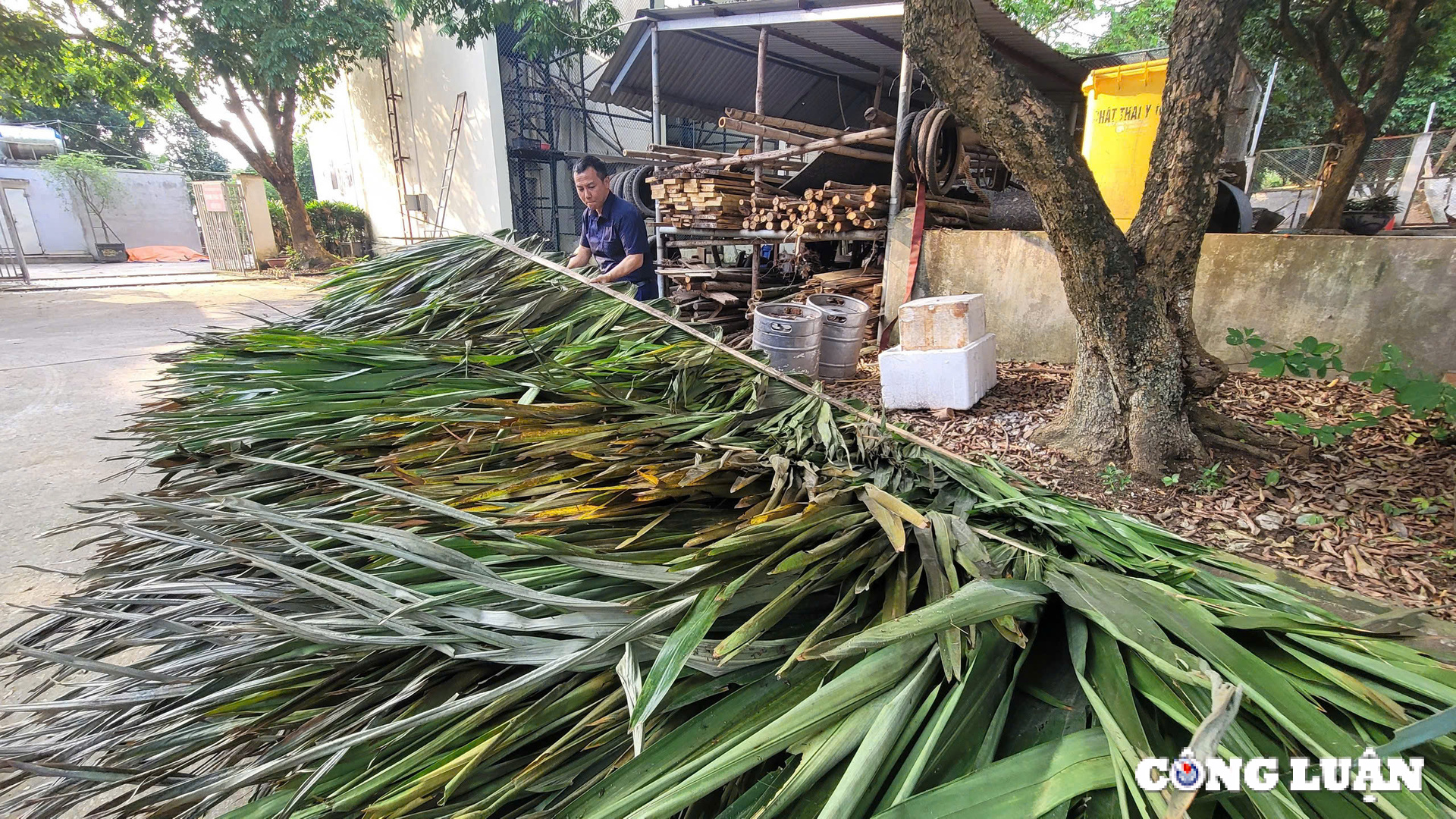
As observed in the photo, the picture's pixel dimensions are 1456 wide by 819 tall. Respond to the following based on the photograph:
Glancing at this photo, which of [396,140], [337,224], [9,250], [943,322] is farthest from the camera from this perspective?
[337,224]

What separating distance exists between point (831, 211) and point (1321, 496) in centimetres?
407

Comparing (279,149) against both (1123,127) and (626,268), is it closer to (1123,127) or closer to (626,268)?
(626,268)

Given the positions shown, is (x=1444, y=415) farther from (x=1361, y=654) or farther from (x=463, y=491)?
(x=463, y=491)

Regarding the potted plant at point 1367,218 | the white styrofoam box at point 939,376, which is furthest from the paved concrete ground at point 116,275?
the potted plant at point 1367,218

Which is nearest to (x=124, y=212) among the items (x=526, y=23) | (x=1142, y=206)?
(x=526, y=23)

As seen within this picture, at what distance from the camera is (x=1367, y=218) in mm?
8930

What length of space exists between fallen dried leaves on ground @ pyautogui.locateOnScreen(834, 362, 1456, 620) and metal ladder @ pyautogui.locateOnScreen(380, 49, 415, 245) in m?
15.4

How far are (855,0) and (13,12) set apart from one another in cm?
1494

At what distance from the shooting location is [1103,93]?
4777 mm

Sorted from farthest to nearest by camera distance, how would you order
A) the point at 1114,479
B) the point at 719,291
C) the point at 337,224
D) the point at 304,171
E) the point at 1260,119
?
the point at 304,171 → the point at 337,224 → the point at 1260,119 → the point at 719,291 → the point at 1114,479

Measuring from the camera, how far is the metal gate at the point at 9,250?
37.4 ft

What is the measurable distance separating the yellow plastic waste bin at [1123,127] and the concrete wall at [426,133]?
10997mm

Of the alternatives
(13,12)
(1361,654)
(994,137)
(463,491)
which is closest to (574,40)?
(13,12)

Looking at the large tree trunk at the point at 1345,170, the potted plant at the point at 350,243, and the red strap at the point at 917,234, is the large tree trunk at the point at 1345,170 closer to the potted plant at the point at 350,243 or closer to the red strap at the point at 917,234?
the red strap at the point at 917,234
